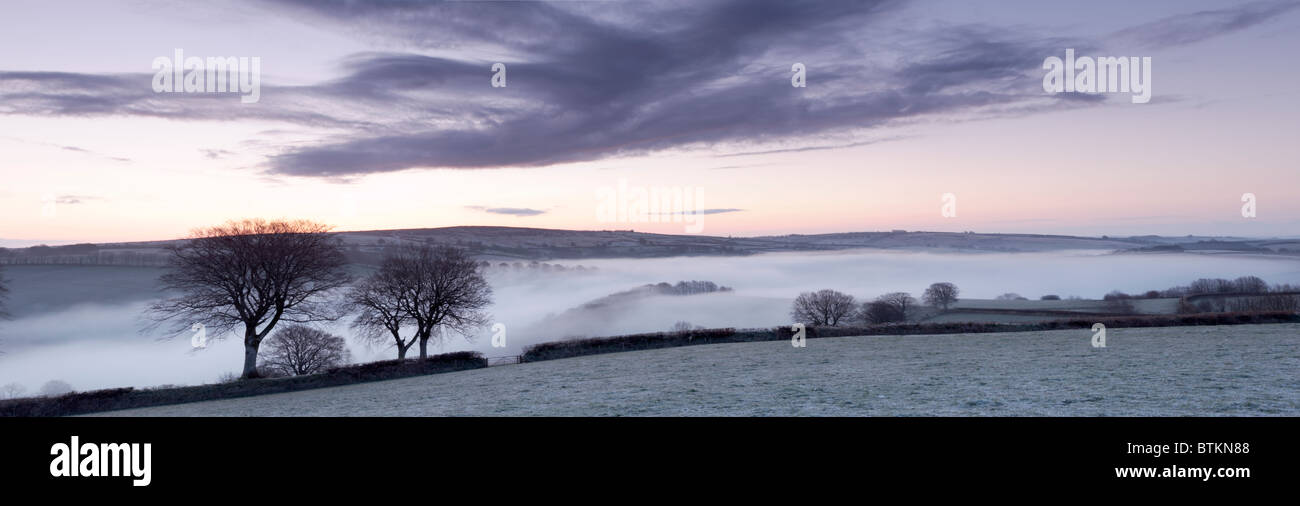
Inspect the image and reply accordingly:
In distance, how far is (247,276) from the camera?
4975 cm

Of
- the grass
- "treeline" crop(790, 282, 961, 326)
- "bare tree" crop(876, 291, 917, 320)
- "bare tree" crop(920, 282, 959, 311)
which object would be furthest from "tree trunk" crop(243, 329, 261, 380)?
"bare tree" crop(920, 282, 959, 311)

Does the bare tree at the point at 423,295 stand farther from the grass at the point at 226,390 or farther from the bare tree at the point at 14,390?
the bare tree at the point at 14,390

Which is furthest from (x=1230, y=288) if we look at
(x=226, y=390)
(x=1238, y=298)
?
(x=226, y=390)

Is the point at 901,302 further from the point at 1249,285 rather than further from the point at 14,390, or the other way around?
the point at 14,390

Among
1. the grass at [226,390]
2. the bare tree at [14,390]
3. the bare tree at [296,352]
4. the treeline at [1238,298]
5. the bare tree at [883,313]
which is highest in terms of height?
the treeline at [1238,298]

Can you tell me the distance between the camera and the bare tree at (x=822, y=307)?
95750mm

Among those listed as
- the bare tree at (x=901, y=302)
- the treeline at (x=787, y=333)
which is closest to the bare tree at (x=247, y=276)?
the treeline at (x=787, y=333)

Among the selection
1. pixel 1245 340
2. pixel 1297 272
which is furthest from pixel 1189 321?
pixel 1297 272

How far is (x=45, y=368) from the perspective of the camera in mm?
131500

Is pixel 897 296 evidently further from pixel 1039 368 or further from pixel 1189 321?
pixel 1039 368

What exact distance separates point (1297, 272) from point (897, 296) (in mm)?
101484

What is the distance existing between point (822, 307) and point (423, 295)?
61913 mm

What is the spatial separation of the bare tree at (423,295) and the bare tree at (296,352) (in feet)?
71.6

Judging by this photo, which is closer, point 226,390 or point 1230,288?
point 226,390
